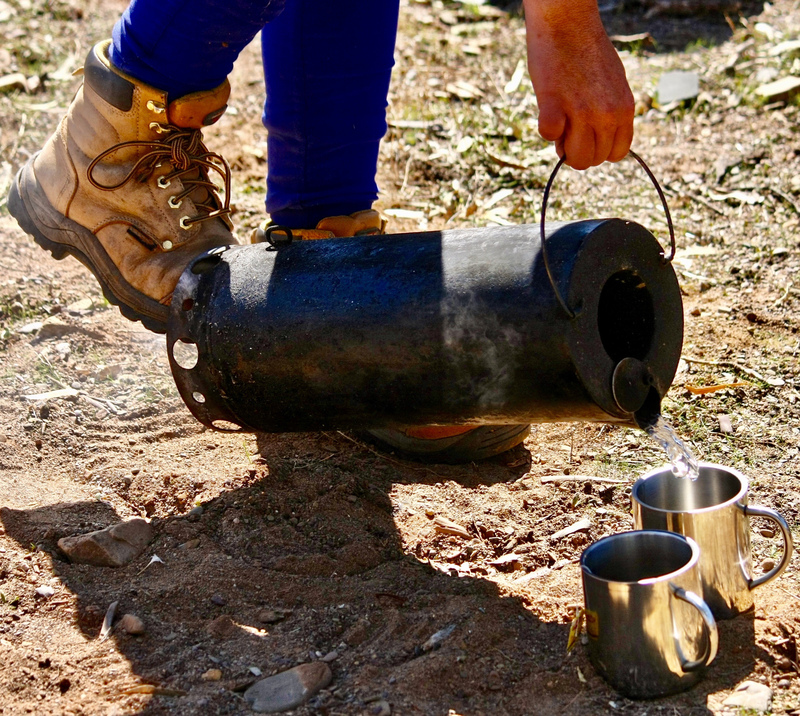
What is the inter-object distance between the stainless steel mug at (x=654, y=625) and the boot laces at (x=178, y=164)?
1487mm

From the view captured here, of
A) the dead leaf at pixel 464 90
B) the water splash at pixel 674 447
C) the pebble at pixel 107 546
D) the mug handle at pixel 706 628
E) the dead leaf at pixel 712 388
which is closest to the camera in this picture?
the mug handle at pixel 706 628

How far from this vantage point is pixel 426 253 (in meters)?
2.06

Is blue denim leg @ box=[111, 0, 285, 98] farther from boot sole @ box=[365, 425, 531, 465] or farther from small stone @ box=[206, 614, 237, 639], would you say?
small stone @ box=[206, 614, 237, 639]

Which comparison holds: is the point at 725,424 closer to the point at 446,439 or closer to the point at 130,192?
the point at 446,439

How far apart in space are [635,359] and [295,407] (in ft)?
2.43

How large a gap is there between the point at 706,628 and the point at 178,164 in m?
1.77

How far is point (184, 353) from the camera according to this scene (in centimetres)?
230

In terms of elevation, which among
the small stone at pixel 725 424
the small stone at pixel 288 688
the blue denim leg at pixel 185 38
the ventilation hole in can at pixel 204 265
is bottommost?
the small stone at pixel 288 688

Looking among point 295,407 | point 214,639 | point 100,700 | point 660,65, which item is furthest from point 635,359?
point 660,65

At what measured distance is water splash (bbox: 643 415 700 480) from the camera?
204 centimetres

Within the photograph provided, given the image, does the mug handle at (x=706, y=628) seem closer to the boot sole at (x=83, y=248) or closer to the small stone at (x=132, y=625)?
the small stone at (x=132, y=625)

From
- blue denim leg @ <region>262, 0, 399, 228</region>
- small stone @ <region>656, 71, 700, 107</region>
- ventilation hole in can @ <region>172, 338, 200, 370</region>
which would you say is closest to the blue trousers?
blue denim leg @ <region>262, 0, 399, 228</region>

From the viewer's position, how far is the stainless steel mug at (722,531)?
1925mm

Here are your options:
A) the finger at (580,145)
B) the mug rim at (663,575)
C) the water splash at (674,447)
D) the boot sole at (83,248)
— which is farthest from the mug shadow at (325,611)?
the finger at (580,145)
